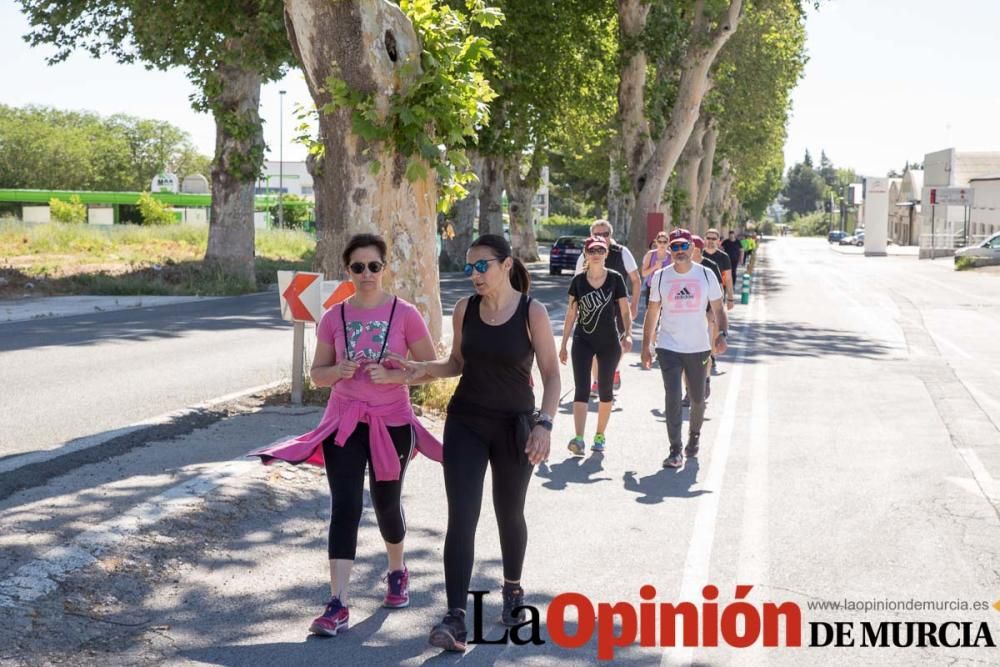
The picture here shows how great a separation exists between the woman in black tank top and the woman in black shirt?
4485 mm

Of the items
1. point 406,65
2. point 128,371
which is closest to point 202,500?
point 406,65

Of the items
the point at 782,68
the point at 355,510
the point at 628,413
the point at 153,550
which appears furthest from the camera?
the point at 782,68

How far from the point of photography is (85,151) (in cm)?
11062

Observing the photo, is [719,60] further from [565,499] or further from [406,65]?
[565,499]

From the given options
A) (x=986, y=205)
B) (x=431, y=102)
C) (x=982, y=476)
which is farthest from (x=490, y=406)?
(x=986, y=205)

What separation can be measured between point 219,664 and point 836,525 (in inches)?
162

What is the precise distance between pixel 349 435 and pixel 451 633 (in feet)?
3.22

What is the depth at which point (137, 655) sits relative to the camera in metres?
5.18

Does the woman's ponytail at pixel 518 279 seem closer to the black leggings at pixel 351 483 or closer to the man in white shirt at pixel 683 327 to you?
the black leggings at pixel 351 483

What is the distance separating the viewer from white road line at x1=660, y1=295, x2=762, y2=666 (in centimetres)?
545

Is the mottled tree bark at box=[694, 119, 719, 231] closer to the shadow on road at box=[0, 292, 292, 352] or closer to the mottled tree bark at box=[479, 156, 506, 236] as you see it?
the mottled tree bark at box=[479, 156, 506, 236]

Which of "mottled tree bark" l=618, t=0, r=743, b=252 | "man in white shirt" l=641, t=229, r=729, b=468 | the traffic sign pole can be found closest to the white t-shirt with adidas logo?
"man in white shirt" l=641, t=229, r=729, b=468

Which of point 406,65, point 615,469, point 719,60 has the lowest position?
point 615,469

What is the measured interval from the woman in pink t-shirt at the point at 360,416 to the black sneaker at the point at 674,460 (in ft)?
13.2
